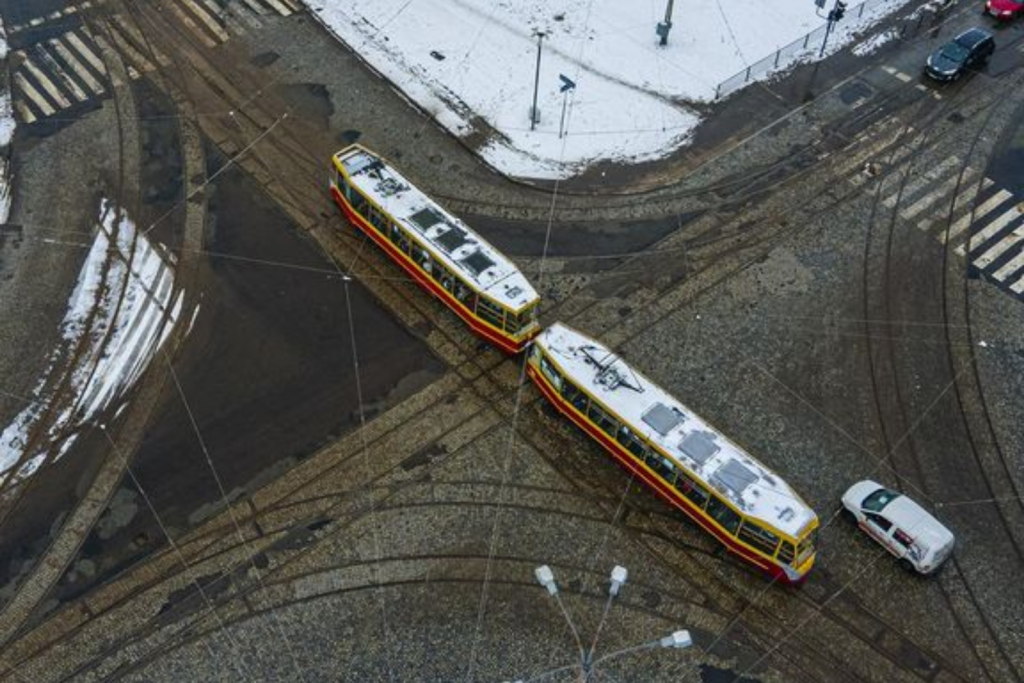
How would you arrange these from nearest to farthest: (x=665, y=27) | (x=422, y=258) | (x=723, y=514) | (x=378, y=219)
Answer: (x=723, y=514)
(x=422, y=258)
(x=378, y=219)
(x=665, y=27)

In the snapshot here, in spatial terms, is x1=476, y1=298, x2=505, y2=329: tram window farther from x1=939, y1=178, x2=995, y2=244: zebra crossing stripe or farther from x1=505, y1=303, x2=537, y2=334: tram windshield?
x1=939, y1=178, x2=995, y2=244: zebra crossing stripe

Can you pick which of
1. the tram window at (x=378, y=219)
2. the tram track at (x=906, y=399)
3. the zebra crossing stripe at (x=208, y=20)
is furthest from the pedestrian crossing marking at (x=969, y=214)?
the zebra crossing stripe at (x=208, y=20)

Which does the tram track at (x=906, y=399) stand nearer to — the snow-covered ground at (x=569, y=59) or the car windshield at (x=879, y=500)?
the car windshield at (x=879, y=500)

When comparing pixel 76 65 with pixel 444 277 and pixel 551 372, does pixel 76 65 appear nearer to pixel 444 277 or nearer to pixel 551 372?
pixel 444 277

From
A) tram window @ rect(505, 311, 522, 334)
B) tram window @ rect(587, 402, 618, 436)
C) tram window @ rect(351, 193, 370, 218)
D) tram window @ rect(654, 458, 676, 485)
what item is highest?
tram window @ rect(351, 193, 370, 218)

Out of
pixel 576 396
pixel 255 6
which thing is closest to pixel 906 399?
pixel 576 396

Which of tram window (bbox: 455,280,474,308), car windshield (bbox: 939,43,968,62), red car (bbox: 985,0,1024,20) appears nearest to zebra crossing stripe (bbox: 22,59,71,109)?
tram window (bbox: 455,280,474,308)
